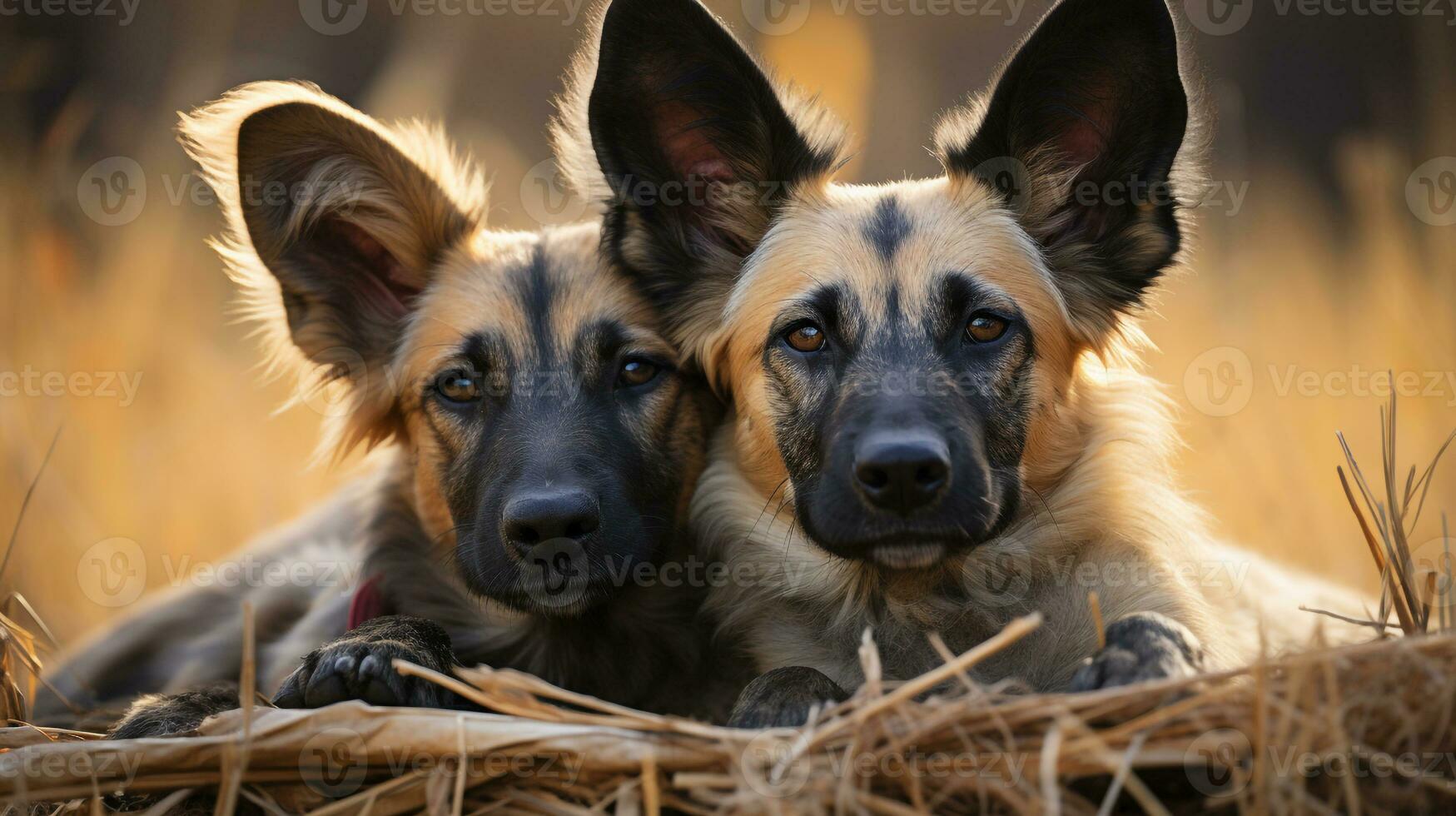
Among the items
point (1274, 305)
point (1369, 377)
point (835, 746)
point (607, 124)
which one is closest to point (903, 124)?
point (1274, 305)

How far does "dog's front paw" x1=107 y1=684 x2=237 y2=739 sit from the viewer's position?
3.07 meters

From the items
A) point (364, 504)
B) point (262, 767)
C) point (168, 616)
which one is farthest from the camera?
point (168, 616)

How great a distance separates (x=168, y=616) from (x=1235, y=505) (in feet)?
18.2

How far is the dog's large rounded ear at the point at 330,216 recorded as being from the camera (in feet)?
12.1

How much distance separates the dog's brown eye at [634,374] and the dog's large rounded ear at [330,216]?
35.1 inches

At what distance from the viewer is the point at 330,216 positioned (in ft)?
12.9

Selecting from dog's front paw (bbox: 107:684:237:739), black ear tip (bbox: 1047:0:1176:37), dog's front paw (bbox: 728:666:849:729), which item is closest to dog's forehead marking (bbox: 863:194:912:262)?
black ear tip (bbox: 1047:0:1176:37)

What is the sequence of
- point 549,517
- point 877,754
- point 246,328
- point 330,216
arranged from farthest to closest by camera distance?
point 246,328, point 330,216, point 549,517, point 877,754

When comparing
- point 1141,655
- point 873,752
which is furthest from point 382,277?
point 1141,655

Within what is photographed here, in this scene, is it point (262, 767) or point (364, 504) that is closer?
point (262, 767)

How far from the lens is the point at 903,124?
809cm

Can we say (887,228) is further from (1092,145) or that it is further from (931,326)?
(1092,145)

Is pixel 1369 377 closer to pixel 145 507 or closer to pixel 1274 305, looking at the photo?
pixel 1274 305

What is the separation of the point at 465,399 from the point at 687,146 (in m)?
1.11
